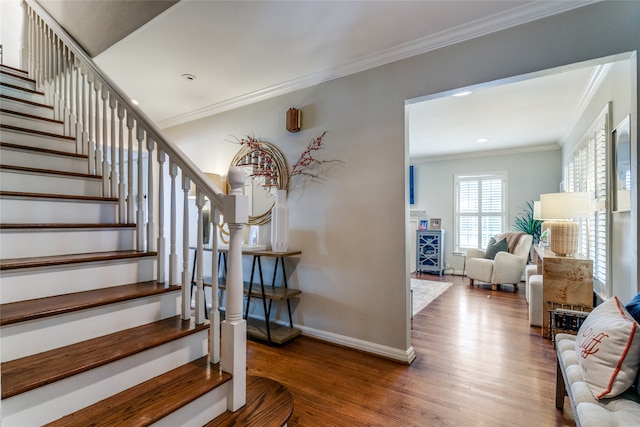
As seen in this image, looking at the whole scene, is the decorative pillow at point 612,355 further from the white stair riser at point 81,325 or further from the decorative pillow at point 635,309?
the white stair riser at point 81,325

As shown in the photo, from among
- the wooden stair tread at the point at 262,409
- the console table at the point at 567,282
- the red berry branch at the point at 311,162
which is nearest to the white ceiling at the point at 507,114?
the red berry branch at the point at 311,162

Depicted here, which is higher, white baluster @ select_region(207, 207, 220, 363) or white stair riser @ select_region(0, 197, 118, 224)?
white stair riser @ select_region(0, 197, 118, 224)

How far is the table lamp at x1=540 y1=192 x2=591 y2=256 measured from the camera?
2984 millimetres

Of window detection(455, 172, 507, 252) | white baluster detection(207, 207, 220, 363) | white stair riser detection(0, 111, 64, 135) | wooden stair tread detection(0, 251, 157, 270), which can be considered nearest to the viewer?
wooden stair tread detection(0, 251, 157, 270)

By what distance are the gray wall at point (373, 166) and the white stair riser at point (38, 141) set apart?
68.0 inches

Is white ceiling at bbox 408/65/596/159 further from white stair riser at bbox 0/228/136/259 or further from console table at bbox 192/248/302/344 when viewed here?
white stair riser at bbox 0/228/136/259

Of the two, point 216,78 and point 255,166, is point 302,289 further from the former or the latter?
point 216,78

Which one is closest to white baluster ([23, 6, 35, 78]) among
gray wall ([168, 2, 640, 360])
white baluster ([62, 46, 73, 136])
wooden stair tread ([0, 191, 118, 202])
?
white baluster ([62, 46, 73, 136])

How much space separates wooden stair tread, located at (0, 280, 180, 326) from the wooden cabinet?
222 inches

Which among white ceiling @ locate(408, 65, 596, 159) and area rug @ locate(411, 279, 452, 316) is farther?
area rug @ locate(411, 279, 452, 316)

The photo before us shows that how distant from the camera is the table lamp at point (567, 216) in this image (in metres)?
2.98

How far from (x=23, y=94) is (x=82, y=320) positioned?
2.49m

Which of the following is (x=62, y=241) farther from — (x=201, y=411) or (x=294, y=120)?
(x=294, y=120)

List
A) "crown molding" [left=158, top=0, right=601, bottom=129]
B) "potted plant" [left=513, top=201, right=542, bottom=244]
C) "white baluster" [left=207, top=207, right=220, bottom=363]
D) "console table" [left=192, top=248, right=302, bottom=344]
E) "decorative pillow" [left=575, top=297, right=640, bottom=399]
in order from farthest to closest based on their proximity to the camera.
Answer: "potted plant" [left=513, top=201, right=542, bottom=244] → "console table" [left=192, top=248, right=302, bottom=344] → "crown molding" [left=158, top=0, right=601, bottom=129] → "white baluster" [left=207, top=207, right=220, bottom=363] → "decorative pillow" [left=575, top=297, right=640, bottom=399]
